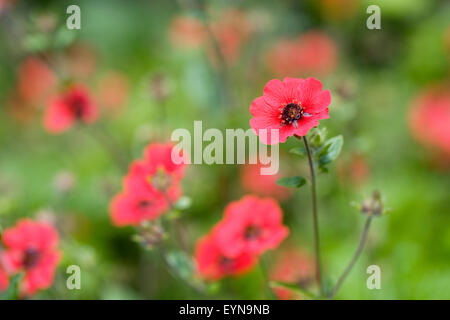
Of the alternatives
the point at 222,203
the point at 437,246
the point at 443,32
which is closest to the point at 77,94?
the point at 222,203

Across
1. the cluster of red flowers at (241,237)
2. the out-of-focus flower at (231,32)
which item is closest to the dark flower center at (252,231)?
the cluster of red flowers at (241,237)

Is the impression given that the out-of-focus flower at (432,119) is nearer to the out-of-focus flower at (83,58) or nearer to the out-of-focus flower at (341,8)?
the out-of-focus flower at (341,8)

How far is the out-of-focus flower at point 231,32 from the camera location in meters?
1.87

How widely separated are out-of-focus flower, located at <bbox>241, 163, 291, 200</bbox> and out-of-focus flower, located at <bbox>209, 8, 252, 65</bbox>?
1.66 feet

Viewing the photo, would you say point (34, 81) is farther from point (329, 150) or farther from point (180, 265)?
point (329, 150)

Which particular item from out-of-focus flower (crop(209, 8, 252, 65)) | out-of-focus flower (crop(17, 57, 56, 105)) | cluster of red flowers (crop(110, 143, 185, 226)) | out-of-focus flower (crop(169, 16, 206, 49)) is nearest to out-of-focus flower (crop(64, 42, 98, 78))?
out-of-focus flower (crop(17, 57, 56, 105))

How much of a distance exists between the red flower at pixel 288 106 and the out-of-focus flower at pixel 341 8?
64.3 inches

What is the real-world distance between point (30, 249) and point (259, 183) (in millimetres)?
766

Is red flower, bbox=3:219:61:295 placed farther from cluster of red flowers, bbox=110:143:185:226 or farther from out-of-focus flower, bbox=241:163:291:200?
out-of-focus flower, bbox=241:163:291:200

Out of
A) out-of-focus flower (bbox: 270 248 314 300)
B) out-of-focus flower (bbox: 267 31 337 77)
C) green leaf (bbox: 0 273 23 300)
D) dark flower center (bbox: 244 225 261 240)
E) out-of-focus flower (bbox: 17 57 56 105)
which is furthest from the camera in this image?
out-of-focus flower (bbox: 17 57 56 105)

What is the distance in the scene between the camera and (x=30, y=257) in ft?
3.16

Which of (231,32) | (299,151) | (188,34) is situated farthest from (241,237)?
(188,34)

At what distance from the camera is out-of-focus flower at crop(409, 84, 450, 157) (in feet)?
5.23

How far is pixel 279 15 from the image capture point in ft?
7.12
